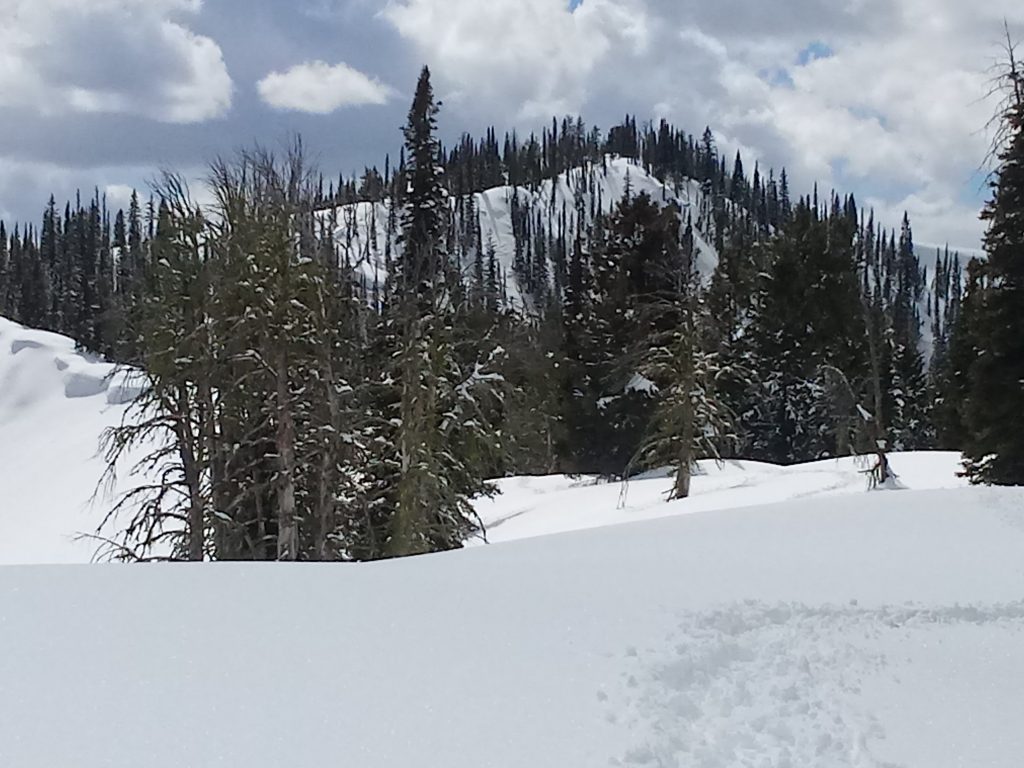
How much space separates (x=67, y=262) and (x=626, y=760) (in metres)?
102

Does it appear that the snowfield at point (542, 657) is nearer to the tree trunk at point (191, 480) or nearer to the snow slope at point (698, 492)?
the tree trunk at point (191, 480)

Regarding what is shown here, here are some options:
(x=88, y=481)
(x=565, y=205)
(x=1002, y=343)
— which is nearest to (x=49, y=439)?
(x=88, y=481)

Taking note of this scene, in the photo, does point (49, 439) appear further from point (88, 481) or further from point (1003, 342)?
point (1003, 342)

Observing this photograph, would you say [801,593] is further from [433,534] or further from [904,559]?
[433,534]

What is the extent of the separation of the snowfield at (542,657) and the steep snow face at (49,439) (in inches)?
707

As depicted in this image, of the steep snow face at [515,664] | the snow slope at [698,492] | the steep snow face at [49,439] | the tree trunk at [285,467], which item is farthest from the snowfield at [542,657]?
the steep snow face at [49,439]

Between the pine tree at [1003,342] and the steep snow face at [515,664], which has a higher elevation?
the pine tree at [1003,342]

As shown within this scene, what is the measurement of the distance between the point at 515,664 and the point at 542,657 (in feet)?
0.70

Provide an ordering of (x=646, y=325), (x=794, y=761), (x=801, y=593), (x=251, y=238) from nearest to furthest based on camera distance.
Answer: (x=794, y=761), (x=801, y=593), (x=251, y=238), (x=646, y=325)

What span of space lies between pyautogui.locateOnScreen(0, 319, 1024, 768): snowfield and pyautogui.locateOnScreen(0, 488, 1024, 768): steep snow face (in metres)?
0.02

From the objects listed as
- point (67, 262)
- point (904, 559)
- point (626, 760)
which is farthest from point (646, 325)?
point (67, 262)

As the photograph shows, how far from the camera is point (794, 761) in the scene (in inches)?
187

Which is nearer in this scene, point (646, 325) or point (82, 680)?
point (82, 680)

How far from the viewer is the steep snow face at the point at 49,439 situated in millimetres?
32969
